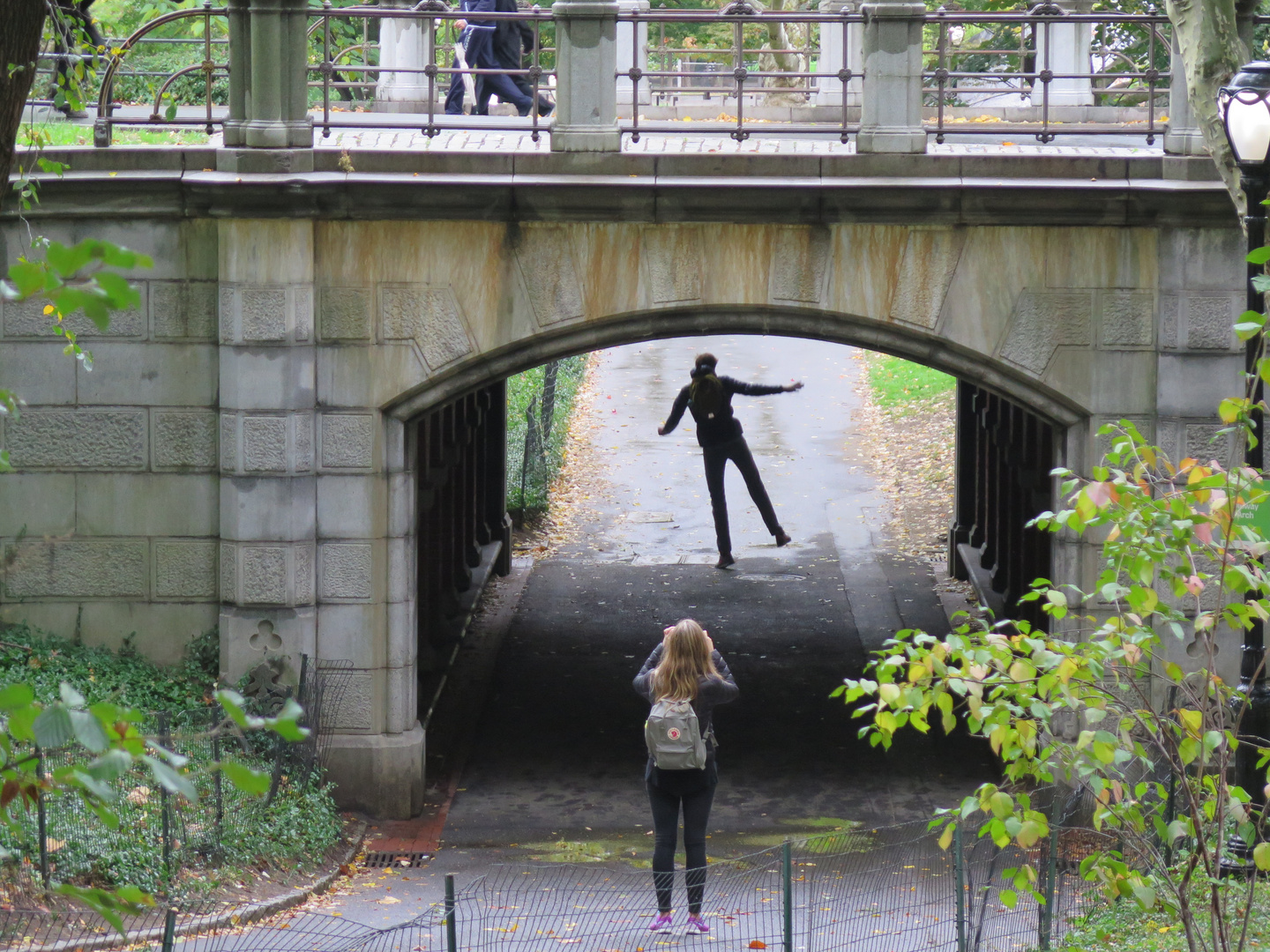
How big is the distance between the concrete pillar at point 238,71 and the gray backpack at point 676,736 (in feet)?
14.6

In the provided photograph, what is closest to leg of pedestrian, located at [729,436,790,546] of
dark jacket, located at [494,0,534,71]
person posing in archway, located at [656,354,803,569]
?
person posing in archway, located at [656,354,803,569]

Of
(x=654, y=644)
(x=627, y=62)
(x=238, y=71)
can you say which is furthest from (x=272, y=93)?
(x=627, y=62)

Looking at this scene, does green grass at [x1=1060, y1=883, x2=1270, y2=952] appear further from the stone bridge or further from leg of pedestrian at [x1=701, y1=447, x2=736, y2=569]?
leg of pedestrian at [x1=701, y1=447, x2=736, y2=569]

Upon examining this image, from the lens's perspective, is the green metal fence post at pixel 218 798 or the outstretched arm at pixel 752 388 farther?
the outstretched arm at pixel 752 388

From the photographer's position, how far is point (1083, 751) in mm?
5016

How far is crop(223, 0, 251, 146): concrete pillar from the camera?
9.31 meters

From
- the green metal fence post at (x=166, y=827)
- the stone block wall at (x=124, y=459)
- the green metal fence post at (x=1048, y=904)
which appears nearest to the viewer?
the green metal fence post at (x=1048, y=904)

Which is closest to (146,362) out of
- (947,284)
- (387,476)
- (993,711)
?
(387,476)

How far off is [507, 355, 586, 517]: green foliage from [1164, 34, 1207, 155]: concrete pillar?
10623 mm

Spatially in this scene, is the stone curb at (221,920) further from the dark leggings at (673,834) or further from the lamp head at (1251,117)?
the lamp head at (1251,117)

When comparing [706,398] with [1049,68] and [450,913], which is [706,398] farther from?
[450,913]

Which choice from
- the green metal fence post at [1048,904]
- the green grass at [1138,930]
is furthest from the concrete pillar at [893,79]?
the green grass at [1138,930]

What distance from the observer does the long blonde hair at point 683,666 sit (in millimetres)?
7484

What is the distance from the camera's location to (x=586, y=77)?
369 inches
